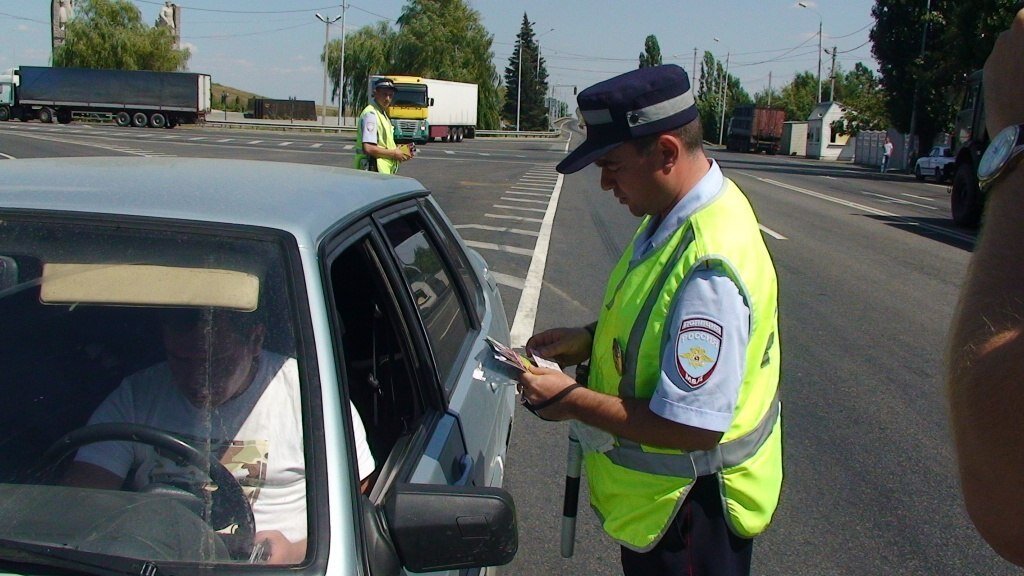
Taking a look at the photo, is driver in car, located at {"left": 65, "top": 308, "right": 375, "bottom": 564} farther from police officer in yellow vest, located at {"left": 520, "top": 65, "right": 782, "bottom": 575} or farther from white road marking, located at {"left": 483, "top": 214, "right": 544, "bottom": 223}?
white road marking, located at {"left": 483, "top": 214, "right": 544, "bottom": 223}

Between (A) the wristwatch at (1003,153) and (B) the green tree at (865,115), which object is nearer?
(A) the wristwatch at (1003,153)

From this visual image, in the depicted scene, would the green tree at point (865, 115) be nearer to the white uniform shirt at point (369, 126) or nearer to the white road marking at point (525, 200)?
the white road marking at point (525, 200)

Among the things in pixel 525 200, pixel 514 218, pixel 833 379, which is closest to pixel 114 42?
pixel 525 200

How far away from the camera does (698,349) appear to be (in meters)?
1.93

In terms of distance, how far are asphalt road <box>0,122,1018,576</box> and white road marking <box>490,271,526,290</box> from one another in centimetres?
2

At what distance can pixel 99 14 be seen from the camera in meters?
68.0

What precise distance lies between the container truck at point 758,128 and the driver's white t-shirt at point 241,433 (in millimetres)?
69170

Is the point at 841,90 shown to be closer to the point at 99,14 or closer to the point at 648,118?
the point at 99,14

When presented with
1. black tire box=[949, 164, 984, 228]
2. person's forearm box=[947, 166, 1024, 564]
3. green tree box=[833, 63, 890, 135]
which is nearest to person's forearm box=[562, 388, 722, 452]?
person's forearm box=[947, 166, 1024, 564]

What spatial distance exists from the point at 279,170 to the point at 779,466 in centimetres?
183

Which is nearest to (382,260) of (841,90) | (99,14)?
(99,14)

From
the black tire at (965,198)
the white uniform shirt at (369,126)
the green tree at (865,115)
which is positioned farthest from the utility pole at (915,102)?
the white uniform shirt at (369,126)

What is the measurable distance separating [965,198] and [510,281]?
11246mm

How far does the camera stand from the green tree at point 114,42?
66438 mm
